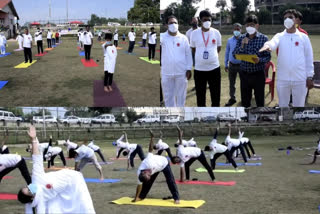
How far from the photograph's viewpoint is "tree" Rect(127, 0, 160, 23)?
828 cm

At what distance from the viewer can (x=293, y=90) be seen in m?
6.39

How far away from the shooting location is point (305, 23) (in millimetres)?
7930

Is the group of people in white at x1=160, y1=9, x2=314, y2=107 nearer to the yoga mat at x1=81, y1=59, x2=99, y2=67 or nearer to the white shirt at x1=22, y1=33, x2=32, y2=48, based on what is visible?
the yoga mat at x1=81, y1=59, x2=99, y2=67

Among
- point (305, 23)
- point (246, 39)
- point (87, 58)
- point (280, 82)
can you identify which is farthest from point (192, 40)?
point (87, 58)

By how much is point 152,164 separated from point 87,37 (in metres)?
6.10

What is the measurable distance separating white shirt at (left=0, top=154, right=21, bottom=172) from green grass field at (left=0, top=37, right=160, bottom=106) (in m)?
1.12

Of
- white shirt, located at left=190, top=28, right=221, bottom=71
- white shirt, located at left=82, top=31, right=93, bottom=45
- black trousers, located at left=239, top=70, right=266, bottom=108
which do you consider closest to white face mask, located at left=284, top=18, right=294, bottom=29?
black trousers, located at left=239, top=70, right=266, bottom=108

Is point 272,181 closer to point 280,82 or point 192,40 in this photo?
point 280,82

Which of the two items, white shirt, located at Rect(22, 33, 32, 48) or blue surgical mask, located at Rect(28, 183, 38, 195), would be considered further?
white shirt, located at Rect(22, 33, 32, 48)

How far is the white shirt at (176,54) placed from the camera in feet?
22.9

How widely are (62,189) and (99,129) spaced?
13130 mm

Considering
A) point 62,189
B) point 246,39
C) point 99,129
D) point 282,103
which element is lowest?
point 99,129

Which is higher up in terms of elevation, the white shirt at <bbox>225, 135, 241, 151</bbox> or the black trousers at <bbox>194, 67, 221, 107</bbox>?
the black trousers at <bbox>194, 67, 221, 107</bbox>

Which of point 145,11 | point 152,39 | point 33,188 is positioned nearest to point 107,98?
point 145,11
